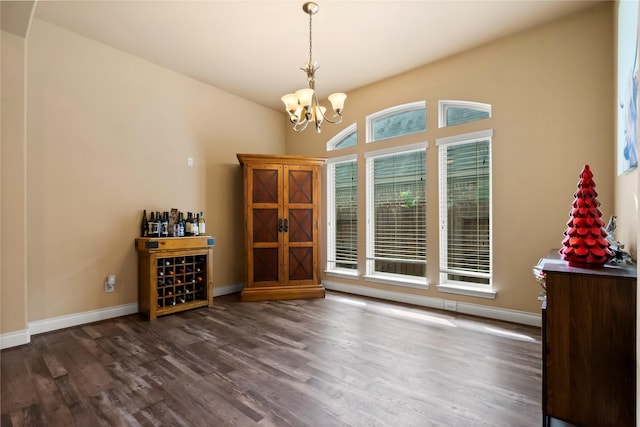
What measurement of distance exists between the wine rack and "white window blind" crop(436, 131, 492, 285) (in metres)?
3.15

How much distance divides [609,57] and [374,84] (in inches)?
102

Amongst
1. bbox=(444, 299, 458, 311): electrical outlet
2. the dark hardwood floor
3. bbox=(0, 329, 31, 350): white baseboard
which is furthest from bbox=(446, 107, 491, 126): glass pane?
bbox=(0, 329, 31, 350): white baseboard

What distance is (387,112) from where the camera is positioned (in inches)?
175

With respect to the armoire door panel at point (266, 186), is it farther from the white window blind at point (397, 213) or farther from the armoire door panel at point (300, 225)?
the white window blind at point (397, 213)

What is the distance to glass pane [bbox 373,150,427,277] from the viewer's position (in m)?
4.14

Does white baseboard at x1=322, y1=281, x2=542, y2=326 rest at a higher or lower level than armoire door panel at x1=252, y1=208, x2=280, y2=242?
lower

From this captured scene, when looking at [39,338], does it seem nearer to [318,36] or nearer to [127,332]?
[127,332]

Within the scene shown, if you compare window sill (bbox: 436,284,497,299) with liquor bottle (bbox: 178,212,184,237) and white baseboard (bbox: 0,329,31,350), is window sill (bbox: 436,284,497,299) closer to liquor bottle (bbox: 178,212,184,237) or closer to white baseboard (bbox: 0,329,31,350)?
liquor bottle (bbox: 178,212,184,237)

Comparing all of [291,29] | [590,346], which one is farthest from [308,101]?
[590,346]

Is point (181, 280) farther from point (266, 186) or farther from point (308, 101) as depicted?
point (308, 101)

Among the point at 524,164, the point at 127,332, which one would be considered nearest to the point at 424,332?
the point at 524,164

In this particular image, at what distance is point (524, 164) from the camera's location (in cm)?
325

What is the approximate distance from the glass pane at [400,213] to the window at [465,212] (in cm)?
29

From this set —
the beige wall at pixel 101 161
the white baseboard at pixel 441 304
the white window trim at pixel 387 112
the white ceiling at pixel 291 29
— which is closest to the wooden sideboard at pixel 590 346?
the white baseboard at pixel 441 304
